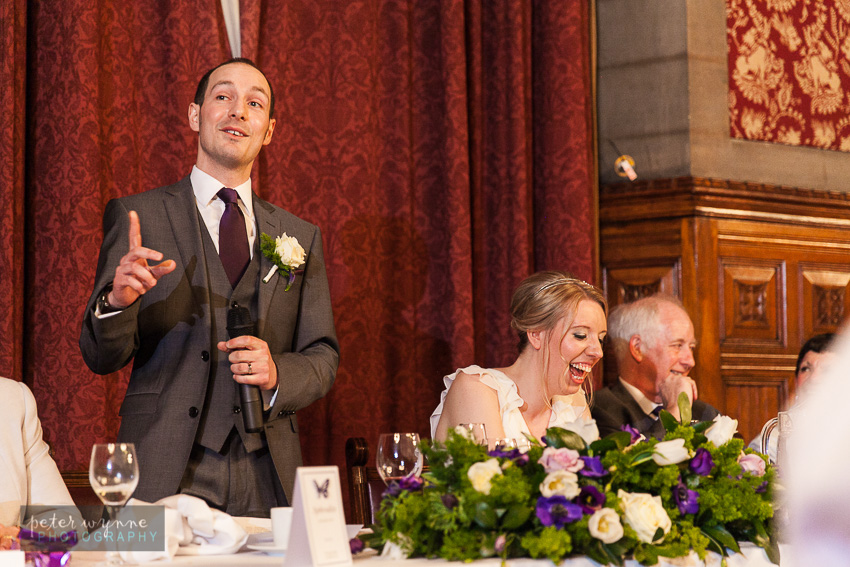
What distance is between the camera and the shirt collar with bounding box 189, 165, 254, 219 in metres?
2.70

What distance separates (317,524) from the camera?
1.44m

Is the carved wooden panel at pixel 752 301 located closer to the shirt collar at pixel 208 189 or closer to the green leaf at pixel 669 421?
the shirt collar at pixel 208 189

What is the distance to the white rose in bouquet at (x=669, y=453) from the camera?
1.64m

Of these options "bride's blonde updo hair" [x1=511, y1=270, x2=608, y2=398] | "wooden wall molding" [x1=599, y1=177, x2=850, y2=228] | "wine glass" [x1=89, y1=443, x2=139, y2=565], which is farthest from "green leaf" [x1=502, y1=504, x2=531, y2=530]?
"wooden wall molding" [x1=599, y1=177, x2=850, y2=228]

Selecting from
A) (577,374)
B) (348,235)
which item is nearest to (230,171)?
(577,374)

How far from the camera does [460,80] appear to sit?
14.3 feet

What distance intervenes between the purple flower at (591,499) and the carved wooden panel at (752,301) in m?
3.02

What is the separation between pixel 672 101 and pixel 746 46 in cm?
49

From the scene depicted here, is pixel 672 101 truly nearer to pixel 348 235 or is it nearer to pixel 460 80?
pixel 460 80

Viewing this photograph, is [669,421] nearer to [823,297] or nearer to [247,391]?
[247,391]

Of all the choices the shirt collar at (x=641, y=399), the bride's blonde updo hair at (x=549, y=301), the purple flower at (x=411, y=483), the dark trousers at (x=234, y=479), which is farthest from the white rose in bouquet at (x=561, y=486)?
the shirt collar at (x=641, y=399)

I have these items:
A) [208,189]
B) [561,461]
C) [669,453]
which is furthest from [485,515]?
[208,189]

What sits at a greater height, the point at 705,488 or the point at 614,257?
the point at 614,257

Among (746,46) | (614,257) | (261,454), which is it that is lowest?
(261,454)
